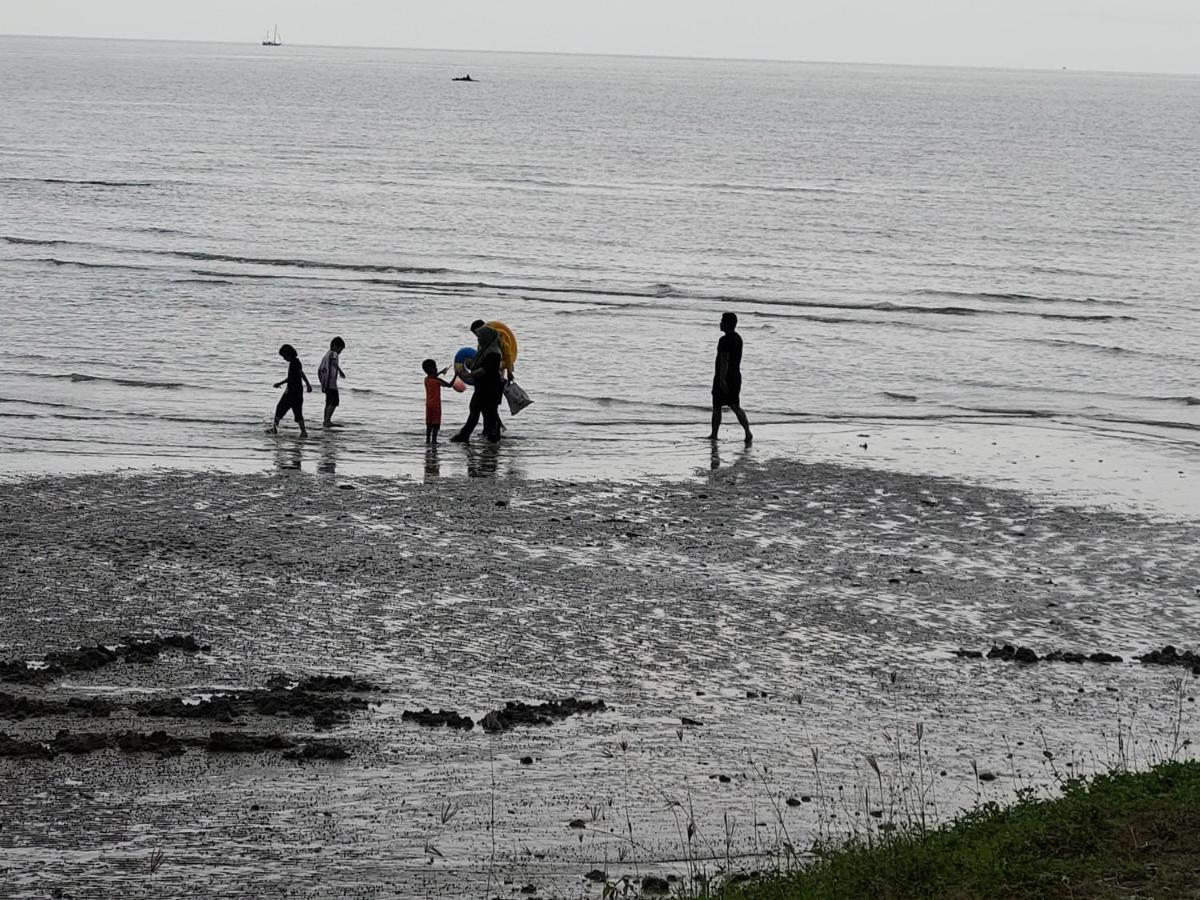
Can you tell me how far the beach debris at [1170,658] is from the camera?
12.6 metres

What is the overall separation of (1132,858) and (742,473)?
13461mm

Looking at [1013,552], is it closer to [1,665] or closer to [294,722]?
[294,722]

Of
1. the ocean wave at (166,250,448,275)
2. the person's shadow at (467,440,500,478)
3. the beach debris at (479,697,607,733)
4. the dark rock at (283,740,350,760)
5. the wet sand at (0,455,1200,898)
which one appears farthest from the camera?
the ocean wave at (166,250,448,275)

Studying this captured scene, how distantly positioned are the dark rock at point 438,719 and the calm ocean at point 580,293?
33.5 ft

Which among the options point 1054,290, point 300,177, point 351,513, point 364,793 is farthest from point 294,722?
point 300,177

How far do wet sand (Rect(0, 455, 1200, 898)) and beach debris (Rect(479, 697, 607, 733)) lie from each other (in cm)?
7

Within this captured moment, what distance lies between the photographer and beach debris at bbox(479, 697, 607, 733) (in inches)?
429

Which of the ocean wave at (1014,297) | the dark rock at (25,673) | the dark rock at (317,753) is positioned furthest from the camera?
the ocean wave at (1014,297)

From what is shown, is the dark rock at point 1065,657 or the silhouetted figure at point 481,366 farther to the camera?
the silhouetted figure at point 481,366

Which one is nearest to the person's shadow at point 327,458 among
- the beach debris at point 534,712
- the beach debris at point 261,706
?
the beach debris at point 261,706

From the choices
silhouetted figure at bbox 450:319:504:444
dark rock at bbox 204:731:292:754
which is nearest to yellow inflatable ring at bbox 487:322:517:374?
silhouetted figure at bbox 450:319:504:444

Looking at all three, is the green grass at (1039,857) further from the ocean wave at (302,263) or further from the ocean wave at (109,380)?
the ocean wave at (302,263)

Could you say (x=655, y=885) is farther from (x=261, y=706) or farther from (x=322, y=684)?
(x=322, y=684)

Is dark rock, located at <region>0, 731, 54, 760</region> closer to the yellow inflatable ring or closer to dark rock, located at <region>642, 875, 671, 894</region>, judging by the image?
dark rock, located at <region>642, 875, 671, 894</region>
